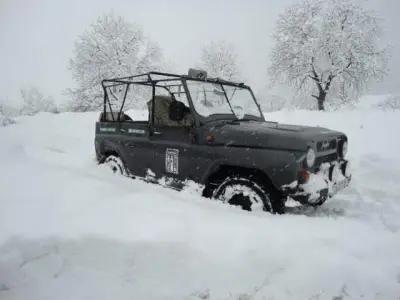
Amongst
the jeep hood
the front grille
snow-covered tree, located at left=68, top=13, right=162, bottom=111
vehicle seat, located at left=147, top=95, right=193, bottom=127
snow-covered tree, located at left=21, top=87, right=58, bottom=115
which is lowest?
snow-covered tree, located at left=21, top=87, right=58, bottom=115

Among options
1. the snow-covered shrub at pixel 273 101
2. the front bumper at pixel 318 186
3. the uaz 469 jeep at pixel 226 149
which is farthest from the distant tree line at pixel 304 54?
the front bumper at pixel 318 186

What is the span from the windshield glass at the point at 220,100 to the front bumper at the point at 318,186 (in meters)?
1.57

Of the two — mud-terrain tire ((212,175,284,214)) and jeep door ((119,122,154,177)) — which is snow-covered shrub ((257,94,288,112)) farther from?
mud-terrain tire ((212,175,284,214))

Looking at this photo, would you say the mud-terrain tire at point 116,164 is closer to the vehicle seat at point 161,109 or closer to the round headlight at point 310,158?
the vehicle seat at point 161,109

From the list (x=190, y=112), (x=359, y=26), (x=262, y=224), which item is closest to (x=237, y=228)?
(x=262, y=224)

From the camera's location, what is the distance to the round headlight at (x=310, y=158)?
163 inches

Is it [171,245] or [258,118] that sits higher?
[258,118]

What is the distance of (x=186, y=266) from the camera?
9.74 feet

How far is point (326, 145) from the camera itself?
4598mm

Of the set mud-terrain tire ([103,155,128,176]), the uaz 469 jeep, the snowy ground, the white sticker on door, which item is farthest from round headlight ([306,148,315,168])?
mud-terrain tire ([103,155,128,176])

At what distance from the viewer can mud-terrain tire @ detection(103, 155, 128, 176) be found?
20.1 feet

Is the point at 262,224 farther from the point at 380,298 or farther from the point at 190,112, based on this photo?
the point at 190,112

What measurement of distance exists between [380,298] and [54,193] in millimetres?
3591

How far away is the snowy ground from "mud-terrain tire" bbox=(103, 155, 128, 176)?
963 millimetres
